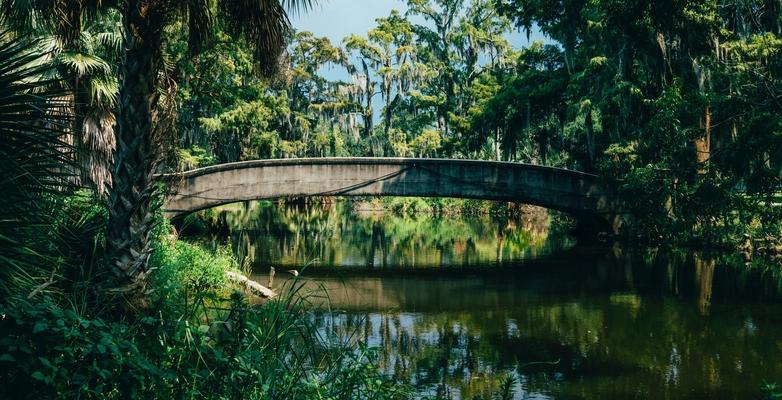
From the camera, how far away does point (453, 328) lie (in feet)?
40.5

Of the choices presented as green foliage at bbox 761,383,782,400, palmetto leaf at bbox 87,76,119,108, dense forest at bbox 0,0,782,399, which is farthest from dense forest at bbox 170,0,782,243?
green foliage at bbox 761,383,782,400

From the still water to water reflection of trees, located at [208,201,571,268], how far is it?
162mm

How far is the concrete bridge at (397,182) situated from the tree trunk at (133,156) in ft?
53.8

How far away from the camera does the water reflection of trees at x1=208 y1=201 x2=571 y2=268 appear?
73.3 feet

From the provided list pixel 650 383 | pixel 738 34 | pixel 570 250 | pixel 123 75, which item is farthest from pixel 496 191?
pixel 123 75

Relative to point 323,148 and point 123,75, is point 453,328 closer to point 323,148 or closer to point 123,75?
point 123,75

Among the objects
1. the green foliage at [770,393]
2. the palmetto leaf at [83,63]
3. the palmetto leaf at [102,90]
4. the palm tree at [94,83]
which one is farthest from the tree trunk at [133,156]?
the palmetto leaf at [102,90]

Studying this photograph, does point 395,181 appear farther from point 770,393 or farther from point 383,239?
point 770,393

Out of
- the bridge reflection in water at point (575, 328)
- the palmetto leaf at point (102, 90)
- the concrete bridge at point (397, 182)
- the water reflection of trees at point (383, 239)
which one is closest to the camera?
the bridge reflection in water at point (575, 328)

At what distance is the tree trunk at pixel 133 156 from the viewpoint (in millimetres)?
7168

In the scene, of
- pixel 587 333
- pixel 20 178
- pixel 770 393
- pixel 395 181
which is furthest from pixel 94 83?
pixel 770 393

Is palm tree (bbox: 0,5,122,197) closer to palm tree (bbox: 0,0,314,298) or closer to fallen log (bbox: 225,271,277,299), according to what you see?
fallen log (bbox: 225,271,277,299)

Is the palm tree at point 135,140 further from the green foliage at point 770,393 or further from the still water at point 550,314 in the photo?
the green foliage at point 770,393

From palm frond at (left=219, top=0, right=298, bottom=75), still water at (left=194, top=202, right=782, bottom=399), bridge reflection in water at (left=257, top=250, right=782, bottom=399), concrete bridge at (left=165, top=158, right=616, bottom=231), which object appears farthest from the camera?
concrete bridge at (left=165, top=158, right=616, bottom=231)
